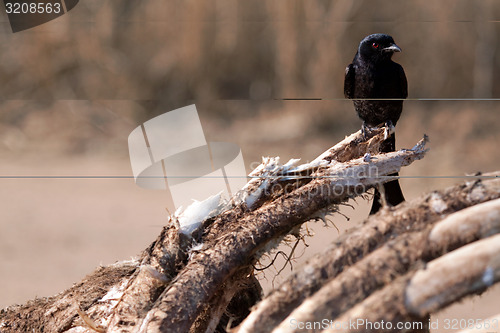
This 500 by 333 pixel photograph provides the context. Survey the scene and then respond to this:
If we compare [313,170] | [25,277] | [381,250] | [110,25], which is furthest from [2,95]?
[381,250]

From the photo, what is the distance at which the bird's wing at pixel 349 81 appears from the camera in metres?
0.89

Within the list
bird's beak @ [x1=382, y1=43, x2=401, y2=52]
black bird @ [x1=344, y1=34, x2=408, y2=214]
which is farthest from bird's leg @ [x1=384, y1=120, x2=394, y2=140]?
bird's beak @ [x1=382, y1=43, x2=401, y2=52]

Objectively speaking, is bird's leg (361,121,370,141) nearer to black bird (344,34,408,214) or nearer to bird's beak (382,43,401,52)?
black bird (344,34,408,214)

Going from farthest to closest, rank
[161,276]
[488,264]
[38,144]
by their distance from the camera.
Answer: [38,144] < [161,276] < [488,264]

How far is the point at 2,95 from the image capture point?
896 mm

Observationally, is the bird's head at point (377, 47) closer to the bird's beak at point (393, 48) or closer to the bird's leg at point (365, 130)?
the bird's beak at point (393, 48)

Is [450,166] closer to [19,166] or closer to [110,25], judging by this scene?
[110,25]

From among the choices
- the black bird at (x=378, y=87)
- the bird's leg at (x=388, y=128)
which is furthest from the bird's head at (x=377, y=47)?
the bird's leg at (x=388, y=128)

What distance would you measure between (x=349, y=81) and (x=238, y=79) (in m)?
0.20

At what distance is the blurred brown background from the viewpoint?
78cm

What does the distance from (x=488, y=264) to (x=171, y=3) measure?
1.77 feet

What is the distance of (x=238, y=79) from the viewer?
805 mm

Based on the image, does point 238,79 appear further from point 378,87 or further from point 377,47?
point 378,87

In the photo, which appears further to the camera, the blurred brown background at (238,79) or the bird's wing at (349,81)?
the bird's wing at (349,81)
